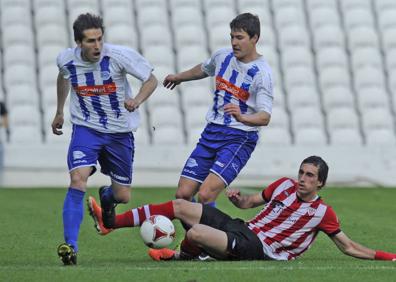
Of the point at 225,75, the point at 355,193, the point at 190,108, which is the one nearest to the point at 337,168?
the point at 355,193

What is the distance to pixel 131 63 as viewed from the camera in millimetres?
9133

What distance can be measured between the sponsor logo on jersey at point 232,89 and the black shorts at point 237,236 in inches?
43.3

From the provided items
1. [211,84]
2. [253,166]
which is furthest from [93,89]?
[211,84]

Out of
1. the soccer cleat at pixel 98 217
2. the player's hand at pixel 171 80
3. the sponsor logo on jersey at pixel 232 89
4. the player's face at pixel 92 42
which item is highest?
the player's face at pixel 92 42

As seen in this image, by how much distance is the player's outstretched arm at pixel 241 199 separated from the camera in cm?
873

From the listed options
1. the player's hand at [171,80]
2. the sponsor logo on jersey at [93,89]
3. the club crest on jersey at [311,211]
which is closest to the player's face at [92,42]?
the sponsor logo on jersey at [93,89]

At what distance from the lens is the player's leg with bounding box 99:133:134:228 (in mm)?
9305

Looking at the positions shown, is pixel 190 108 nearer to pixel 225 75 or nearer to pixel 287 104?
pixel 287 104

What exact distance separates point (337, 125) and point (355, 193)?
3663 millimetres

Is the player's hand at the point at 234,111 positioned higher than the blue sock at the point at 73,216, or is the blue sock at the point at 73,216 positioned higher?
the player's hand at the point at 234,111

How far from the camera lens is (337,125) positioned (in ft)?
67.3

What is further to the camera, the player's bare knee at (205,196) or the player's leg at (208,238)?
the player's bare knee at (205,196)

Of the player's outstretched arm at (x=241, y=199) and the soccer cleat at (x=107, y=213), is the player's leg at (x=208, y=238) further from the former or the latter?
the soccer cleat at (x=107, y=213)

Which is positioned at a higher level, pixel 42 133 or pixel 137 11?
pixel 137 11
